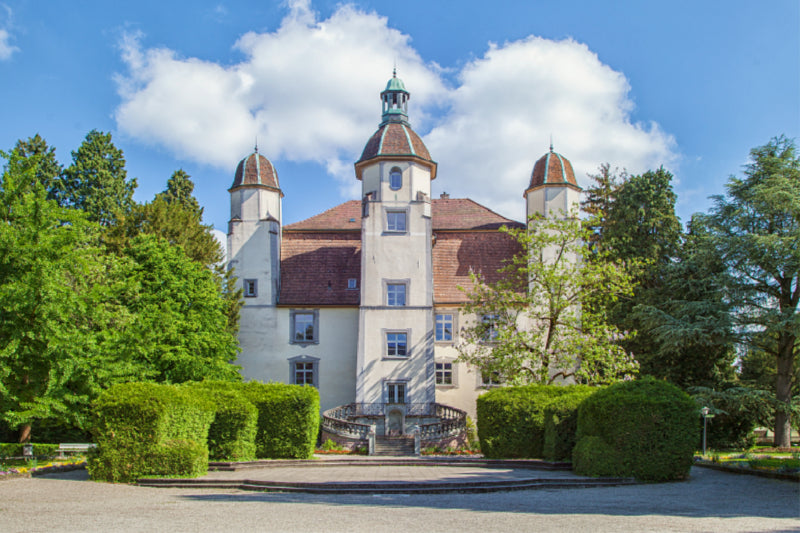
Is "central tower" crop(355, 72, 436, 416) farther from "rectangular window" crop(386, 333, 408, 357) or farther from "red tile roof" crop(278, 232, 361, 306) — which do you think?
"red tile roof" crop(278, 232, 361, 306)

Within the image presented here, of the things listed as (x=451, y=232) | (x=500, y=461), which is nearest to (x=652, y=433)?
(x=500, y=461)

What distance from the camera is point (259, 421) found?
2391cm

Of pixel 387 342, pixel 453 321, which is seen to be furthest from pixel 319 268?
pixel 453 321

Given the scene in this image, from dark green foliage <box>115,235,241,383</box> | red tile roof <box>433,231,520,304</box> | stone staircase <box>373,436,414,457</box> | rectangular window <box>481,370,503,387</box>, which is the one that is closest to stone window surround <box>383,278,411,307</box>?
red tile roof <box>433,231,520,304</box>

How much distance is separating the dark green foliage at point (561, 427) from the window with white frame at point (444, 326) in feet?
45.4

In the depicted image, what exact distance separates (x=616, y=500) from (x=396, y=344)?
21047 mm

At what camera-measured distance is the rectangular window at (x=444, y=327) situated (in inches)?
1415

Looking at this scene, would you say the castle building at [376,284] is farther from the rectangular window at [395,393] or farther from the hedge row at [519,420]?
the hedge row at [519,420]

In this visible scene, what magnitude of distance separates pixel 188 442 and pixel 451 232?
2252 centimetres

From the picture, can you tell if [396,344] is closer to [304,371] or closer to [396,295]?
[396,295]

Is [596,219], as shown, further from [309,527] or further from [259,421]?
[309,527]

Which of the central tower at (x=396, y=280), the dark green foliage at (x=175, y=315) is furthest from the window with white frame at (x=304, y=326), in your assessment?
the dark green foliage at (x=175, y=315)

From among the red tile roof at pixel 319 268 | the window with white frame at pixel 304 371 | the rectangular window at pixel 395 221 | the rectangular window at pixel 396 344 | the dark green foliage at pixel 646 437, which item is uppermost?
the rectangular window at pixel 395 221

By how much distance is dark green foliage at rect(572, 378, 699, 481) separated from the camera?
17891 millimetres
